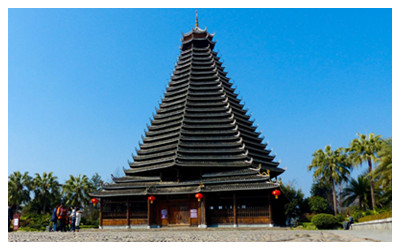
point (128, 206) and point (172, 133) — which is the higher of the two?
point (172, 133)

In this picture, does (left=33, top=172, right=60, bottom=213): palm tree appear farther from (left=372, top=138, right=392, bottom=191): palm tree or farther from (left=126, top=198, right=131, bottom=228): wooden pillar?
(left=372, top=138, right=392, bottom=191): palm tree

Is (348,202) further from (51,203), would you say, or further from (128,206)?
(51,203)

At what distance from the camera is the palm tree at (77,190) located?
2373 inches

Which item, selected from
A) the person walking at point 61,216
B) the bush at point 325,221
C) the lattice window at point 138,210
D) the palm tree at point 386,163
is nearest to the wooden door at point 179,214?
the lattice window at point 138,210

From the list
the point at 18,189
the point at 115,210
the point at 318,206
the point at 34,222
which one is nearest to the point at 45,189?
the point at 18,189

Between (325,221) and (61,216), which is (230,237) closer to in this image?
(61,216)

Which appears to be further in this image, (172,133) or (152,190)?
(172,133)

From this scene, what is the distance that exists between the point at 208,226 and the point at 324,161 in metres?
30.2

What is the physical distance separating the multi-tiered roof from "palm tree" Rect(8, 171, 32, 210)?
33.9 metres

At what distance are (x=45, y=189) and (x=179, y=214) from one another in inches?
1580

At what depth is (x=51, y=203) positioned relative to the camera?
61.8 m

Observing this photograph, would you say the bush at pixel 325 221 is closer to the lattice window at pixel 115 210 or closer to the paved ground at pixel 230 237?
the paved ground at pixel 230 237

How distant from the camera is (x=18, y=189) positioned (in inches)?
2410

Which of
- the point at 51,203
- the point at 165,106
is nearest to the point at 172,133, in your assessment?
the point at 165,106
